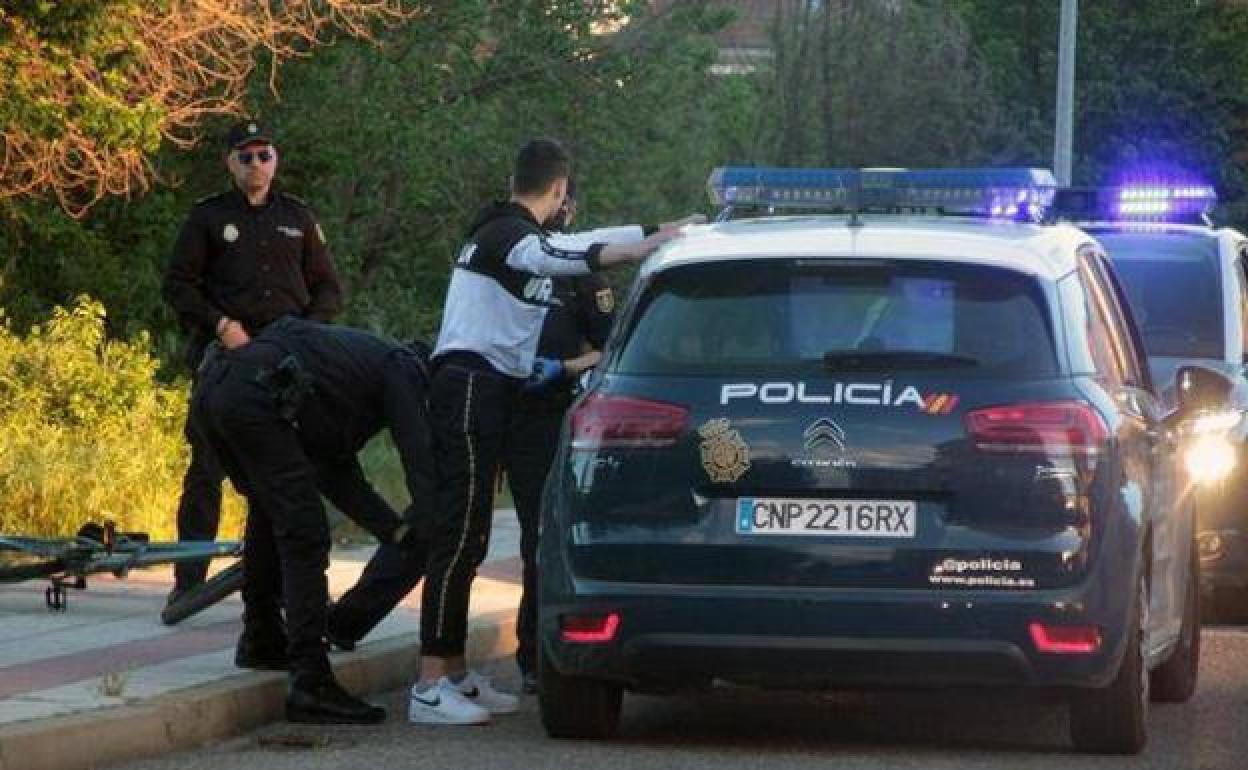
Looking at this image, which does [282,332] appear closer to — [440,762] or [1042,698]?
[440,762]

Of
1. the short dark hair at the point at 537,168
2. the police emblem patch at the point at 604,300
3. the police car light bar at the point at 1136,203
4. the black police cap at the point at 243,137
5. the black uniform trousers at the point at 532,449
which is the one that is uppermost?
the black police cap at the point at 243,137

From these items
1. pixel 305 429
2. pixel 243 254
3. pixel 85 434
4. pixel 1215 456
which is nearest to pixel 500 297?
pixel 305 429

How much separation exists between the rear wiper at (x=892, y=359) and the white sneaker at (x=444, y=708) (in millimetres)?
1878

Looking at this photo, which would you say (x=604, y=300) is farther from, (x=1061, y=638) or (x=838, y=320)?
(x=1061, y=638)

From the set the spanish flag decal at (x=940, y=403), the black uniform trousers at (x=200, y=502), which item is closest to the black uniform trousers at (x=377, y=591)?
the black uniform trousers at (x=200, y=502)

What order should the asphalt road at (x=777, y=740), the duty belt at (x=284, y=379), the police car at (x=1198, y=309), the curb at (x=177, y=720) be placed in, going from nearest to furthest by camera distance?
the curb at (x=177, y=720) → the asphalt road at (x=777, y=740) → the duty belt at (x=284, y=379) → the police car at (x=1198, y=309)

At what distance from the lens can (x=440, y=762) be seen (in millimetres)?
9672

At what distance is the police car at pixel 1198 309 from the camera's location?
14.2 m

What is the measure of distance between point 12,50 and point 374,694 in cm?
737

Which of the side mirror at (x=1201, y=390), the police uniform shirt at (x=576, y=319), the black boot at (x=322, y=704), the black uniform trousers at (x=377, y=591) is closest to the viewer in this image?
the black boot at (x=322, y=704)

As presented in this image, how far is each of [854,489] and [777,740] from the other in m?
1.18

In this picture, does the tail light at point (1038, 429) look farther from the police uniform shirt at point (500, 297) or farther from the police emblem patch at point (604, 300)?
the police emblem patch at point (604, 300)

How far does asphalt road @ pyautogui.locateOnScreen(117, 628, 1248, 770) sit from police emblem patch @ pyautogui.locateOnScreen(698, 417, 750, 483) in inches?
33.5

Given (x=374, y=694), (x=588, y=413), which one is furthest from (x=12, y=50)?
(x=588, y=413)
